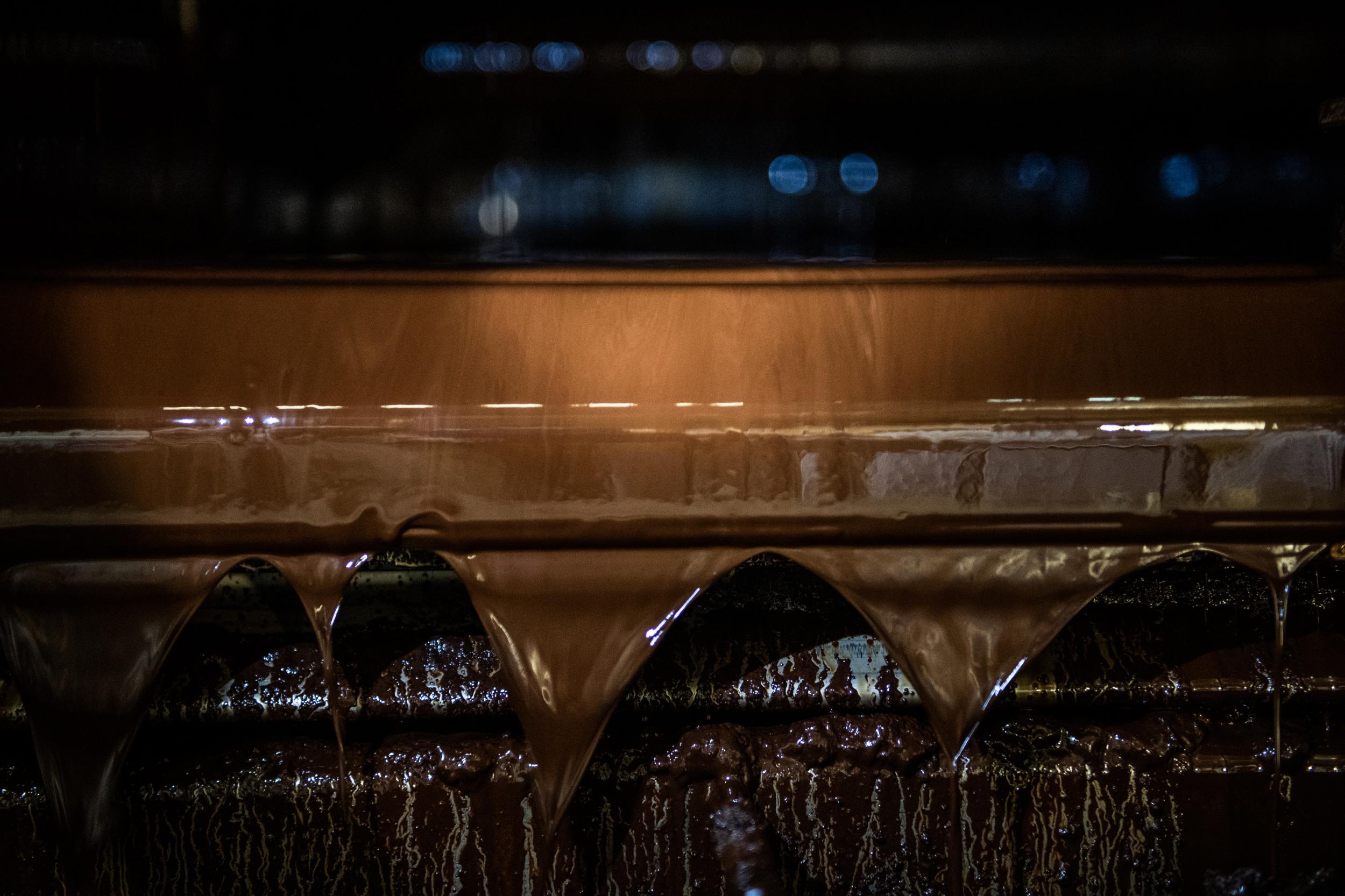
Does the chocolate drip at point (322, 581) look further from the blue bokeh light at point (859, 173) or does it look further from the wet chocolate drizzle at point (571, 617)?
the blue bokeh light at point (859, 173)

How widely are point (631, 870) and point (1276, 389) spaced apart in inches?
19.8

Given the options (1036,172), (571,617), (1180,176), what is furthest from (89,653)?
(1180,176)

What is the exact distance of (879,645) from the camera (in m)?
0.52

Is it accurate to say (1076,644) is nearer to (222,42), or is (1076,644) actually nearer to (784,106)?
(784,106)

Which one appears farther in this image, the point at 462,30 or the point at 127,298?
the point at 462,30

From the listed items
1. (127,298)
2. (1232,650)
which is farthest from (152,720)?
(1232,650)

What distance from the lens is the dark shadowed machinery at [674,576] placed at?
41cm

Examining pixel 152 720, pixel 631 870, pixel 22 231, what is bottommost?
pixel 631 870

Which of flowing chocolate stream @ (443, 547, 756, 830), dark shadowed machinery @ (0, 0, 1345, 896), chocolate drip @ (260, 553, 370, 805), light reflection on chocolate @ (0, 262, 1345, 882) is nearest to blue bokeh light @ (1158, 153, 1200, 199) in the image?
dark shadowed machinery @ (0, 0, 1345, 896)

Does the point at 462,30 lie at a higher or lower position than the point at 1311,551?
higher

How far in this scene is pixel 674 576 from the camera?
441 millimetres

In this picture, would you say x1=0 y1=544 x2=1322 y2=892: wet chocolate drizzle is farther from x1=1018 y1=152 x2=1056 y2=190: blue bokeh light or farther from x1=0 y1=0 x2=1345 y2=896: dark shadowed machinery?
x1=1018 y1=152 x2=1056 y2=190: blue bokeh light

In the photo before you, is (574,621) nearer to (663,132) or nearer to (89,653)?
(89,653)

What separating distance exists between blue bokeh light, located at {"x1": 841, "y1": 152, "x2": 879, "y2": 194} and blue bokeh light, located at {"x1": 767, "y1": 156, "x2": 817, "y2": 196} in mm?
55
